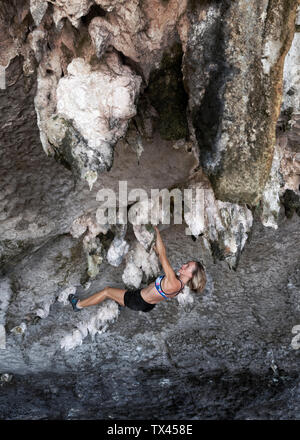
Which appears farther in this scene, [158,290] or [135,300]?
[135,300]

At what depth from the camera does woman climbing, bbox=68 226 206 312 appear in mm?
2783

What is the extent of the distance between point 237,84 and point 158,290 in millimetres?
1709

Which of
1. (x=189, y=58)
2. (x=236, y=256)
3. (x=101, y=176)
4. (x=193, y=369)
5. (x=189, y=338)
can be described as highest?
(x=189, y=58)

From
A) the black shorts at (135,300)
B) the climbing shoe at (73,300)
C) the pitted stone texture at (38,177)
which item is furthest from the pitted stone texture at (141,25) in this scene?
the climbing shoe at (73,300)

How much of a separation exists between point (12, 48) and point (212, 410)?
3.10 metres

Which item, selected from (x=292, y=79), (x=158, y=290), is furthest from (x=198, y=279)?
(x=292, y=79)

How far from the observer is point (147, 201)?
2.71 metres

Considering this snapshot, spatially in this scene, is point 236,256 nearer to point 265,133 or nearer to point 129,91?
point 265,133

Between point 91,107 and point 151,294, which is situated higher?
point 91,107

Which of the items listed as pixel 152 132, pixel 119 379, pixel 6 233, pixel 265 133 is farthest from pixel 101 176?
pixel 119 379

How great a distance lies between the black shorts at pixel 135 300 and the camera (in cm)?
311

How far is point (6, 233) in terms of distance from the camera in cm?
255

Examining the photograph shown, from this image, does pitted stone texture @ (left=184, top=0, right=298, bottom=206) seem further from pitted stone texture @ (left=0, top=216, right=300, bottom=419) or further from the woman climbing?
pitted stone texture @ (left=0, top=216, right=300, bottom=419)

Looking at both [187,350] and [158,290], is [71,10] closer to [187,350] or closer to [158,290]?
[158,290]
